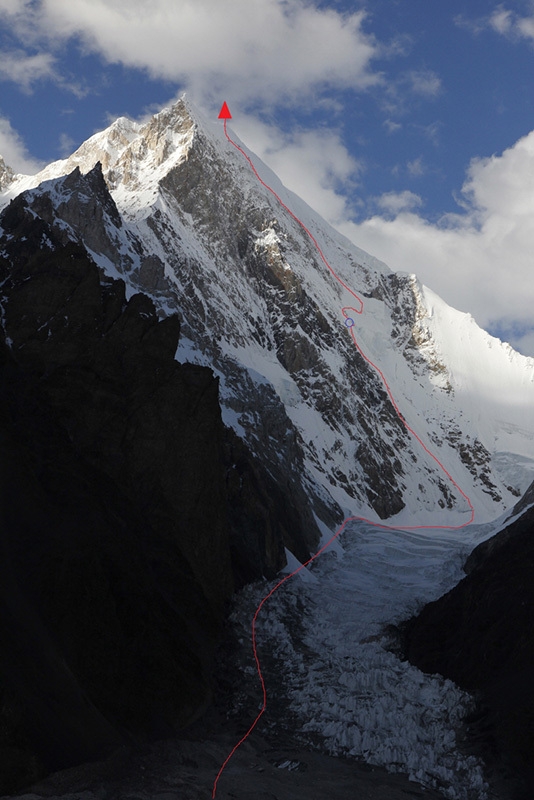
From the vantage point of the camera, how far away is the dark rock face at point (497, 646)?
2392 cm

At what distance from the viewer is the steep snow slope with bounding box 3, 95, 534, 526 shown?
94375 millimetres

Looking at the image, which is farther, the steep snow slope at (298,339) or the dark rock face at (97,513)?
the steep snow slope at (298,339)

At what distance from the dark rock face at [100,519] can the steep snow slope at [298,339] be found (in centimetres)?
3084

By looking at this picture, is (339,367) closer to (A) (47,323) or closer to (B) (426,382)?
(B) (426,382)

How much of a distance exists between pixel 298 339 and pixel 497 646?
10499 centimetres

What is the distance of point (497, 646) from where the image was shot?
103 feet

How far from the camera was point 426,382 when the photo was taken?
584ft

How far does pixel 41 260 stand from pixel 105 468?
13.9 m

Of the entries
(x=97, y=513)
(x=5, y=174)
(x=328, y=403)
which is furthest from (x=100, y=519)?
(x=5, y=174)

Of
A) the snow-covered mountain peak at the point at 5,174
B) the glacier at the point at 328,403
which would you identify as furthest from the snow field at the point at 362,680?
the snow-covered mountain peak at the point at 5,174

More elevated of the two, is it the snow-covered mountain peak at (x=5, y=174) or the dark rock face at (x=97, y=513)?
the snow-covered mountain peak at (x=5, y=174)

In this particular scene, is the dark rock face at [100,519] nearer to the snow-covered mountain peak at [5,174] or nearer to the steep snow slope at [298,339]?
the steep snow slope at [298,339]

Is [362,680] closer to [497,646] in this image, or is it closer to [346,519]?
[497,646]

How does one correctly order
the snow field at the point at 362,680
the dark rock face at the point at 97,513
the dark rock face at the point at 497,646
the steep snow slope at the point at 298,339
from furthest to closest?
the steep snow slope at the point at 298,339 → the snow field at the point at 362,680 → the dark rock face at the point at 497,646 → the dark rock face at the point at 97,513
